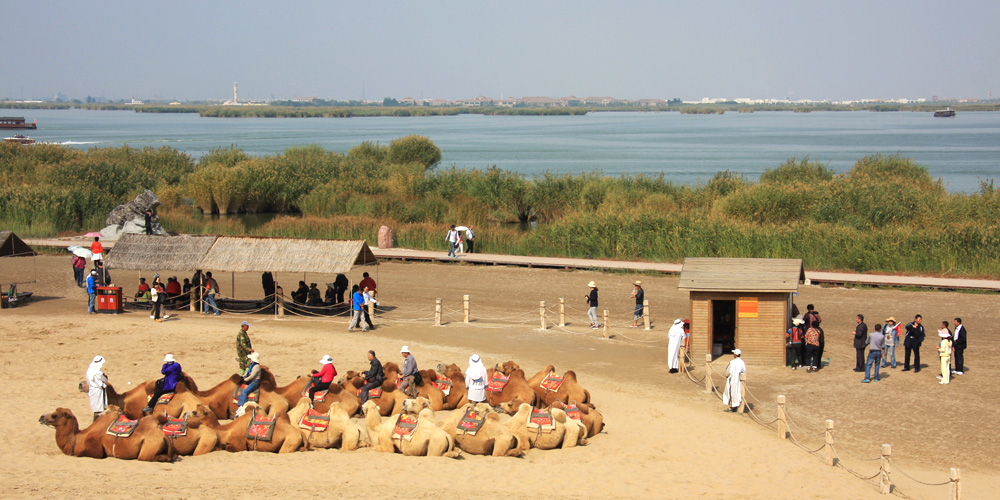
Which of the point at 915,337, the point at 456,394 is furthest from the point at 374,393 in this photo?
the point at 915,337

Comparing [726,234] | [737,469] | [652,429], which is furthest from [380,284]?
[737,469]

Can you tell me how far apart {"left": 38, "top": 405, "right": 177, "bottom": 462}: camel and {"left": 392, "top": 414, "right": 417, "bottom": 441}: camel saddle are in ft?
10.0

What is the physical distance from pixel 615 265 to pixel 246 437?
1832cm

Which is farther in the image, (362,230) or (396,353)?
(362,230)

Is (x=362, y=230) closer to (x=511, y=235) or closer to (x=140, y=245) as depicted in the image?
(x=511, y=235)

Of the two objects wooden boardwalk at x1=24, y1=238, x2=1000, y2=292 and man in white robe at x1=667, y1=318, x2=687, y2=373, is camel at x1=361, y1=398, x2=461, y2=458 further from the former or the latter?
wooden boardwalk at x1=24, y1=238, x2=1000, y2=292

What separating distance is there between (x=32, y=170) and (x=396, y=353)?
40.1 m

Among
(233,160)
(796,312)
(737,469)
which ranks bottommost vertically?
(737,469)

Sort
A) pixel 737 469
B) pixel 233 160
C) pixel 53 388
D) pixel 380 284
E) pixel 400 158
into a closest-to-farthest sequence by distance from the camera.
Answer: pixel 737 469 → pixel 53 388 → pixel 380 284 → pixel 233 160 → pixel 400 158

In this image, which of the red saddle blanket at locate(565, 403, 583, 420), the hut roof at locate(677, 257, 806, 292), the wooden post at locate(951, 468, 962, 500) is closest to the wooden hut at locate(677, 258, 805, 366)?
the hut roof at locate(677, 257, 806, 292)

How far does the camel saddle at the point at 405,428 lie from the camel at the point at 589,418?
7.41ft

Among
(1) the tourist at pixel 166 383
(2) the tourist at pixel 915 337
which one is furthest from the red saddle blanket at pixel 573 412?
(2) the tourist at pixel 915 337

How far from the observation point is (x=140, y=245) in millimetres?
23125

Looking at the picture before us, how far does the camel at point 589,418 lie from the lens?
1347cm
